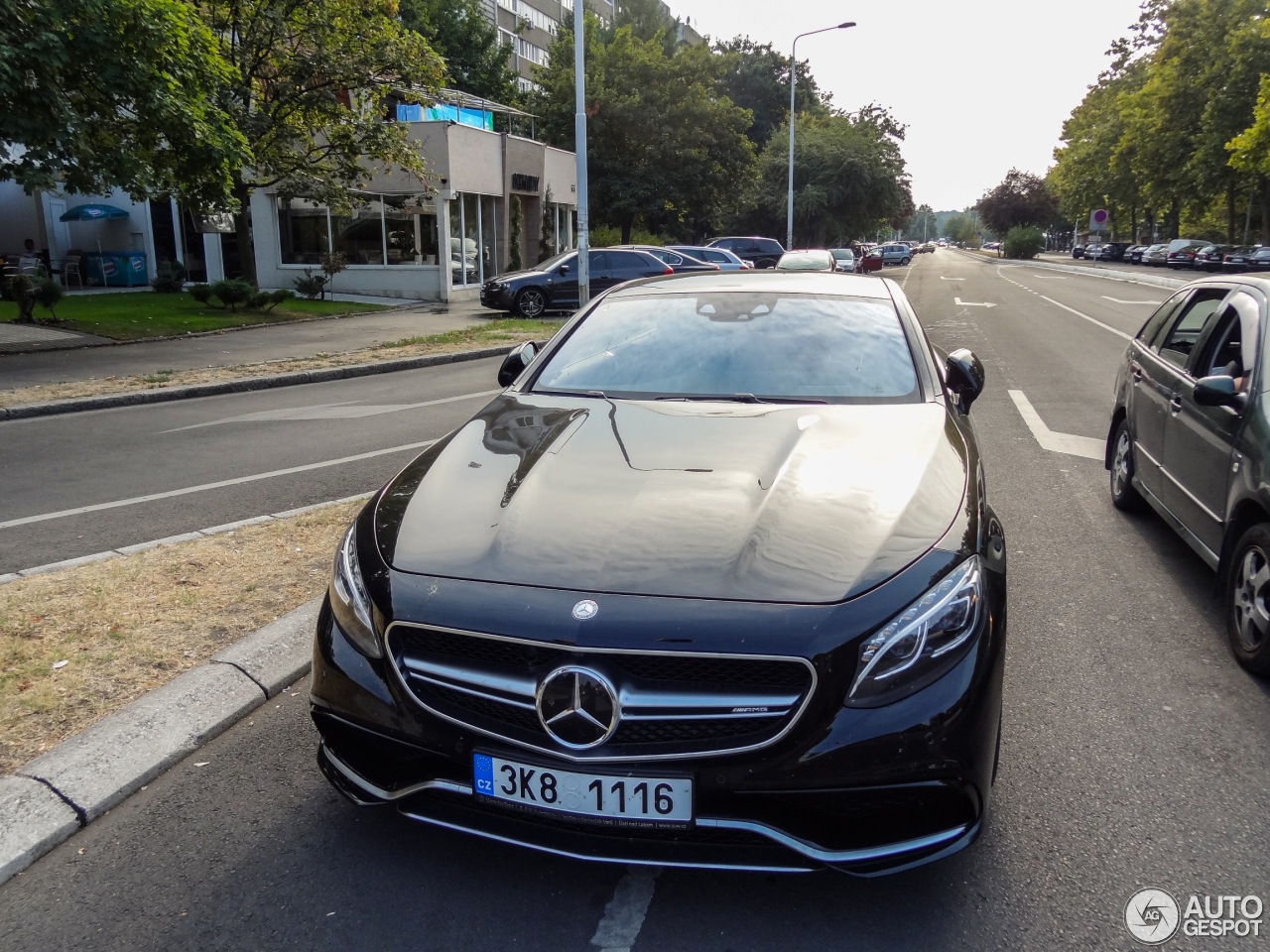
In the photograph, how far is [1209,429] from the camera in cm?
471

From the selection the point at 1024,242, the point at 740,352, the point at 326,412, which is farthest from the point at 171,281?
the point at 1024,242

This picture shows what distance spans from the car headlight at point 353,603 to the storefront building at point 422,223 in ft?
77.8

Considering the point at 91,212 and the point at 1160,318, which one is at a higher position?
the point at 91,212

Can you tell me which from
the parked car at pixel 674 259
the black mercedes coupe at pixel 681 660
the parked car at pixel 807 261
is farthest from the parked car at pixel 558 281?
the black mercedes coupe at pixel 681 660

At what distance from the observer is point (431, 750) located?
2.50m

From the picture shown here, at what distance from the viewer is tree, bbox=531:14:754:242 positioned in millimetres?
38781

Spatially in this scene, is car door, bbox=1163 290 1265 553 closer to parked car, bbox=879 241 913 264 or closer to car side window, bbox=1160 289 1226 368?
car side window, bbox=1160 289 1226 368

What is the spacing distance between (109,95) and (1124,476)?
1436 centimetres

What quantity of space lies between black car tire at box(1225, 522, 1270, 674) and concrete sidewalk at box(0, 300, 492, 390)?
41.3 ft

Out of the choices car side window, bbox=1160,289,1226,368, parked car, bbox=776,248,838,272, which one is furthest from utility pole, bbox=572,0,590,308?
car side window, bbox=1160,289,1226,368

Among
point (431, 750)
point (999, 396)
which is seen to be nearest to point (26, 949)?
point (431, 750)

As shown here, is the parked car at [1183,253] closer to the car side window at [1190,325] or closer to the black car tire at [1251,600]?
the car side window at [1190,325]

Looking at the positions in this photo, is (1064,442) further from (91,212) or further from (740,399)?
(91,212)

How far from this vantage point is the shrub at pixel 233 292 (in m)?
21.2
